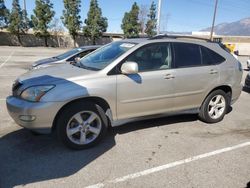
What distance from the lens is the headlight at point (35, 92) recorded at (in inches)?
149

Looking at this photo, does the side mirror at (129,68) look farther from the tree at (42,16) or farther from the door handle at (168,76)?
the tree at (42,16)

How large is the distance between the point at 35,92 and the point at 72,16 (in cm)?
4071

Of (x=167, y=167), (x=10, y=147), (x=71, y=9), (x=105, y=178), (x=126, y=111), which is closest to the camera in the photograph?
(x=105, y=178)

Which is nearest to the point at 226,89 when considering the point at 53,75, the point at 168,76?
the point at 168,76

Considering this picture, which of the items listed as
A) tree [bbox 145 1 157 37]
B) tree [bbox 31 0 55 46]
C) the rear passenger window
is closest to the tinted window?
the rear passenger window

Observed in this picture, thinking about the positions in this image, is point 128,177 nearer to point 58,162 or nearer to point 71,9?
point 58,162

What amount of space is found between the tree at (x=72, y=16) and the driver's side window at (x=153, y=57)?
3969cm

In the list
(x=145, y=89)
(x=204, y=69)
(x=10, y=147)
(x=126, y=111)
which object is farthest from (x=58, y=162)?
(x=204, y=69)

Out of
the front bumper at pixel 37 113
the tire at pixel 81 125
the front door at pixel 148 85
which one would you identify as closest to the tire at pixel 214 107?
the front door at pixel 148 85

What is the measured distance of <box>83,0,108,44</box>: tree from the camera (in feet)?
144

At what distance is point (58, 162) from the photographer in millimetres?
3736

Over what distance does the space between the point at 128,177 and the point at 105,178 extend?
0.30 meters

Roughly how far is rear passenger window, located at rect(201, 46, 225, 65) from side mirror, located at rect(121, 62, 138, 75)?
69.5 inches

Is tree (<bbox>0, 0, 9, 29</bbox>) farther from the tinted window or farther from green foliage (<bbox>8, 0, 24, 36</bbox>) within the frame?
the tinted window
